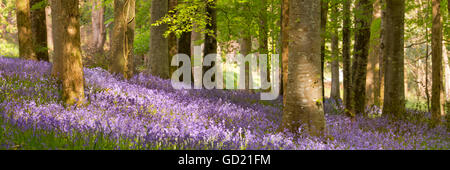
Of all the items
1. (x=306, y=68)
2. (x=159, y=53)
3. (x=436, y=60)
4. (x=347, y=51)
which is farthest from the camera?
(x=159, y=53)

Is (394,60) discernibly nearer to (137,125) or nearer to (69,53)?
(137,125)

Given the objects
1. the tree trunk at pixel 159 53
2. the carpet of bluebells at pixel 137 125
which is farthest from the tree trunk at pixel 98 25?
the carpet of bluebells at pixel 137 125

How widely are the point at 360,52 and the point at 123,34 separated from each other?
6.71 metres

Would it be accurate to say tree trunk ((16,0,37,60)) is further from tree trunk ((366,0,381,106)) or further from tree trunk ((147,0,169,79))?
tree trunk ((366,0,381,106))

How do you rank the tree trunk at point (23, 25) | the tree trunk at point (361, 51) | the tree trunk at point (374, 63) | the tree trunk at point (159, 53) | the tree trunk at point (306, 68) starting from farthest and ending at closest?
the tree trunk at point (374, 63)
the tree trunk at point (159, 53)
the tree trunk at point (23, 25)
the tree trunk at point (361, 51)
the tree trunk at point (306, 68)

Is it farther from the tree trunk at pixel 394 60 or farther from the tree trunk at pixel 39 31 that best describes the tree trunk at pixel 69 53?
the tree trunk at pixel 394 60

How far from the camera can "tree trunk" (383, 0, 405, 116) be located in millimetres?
9625

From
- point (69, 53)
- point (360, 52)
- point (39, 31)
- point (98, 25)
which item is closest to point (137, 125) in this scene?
point (69, 53)

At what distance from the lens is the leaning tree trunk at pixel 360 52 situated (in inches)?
387

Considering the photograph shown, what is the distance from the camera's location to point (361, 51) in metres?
10.1

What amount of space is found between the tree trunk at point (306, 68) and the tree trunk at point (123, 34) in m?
5.68
